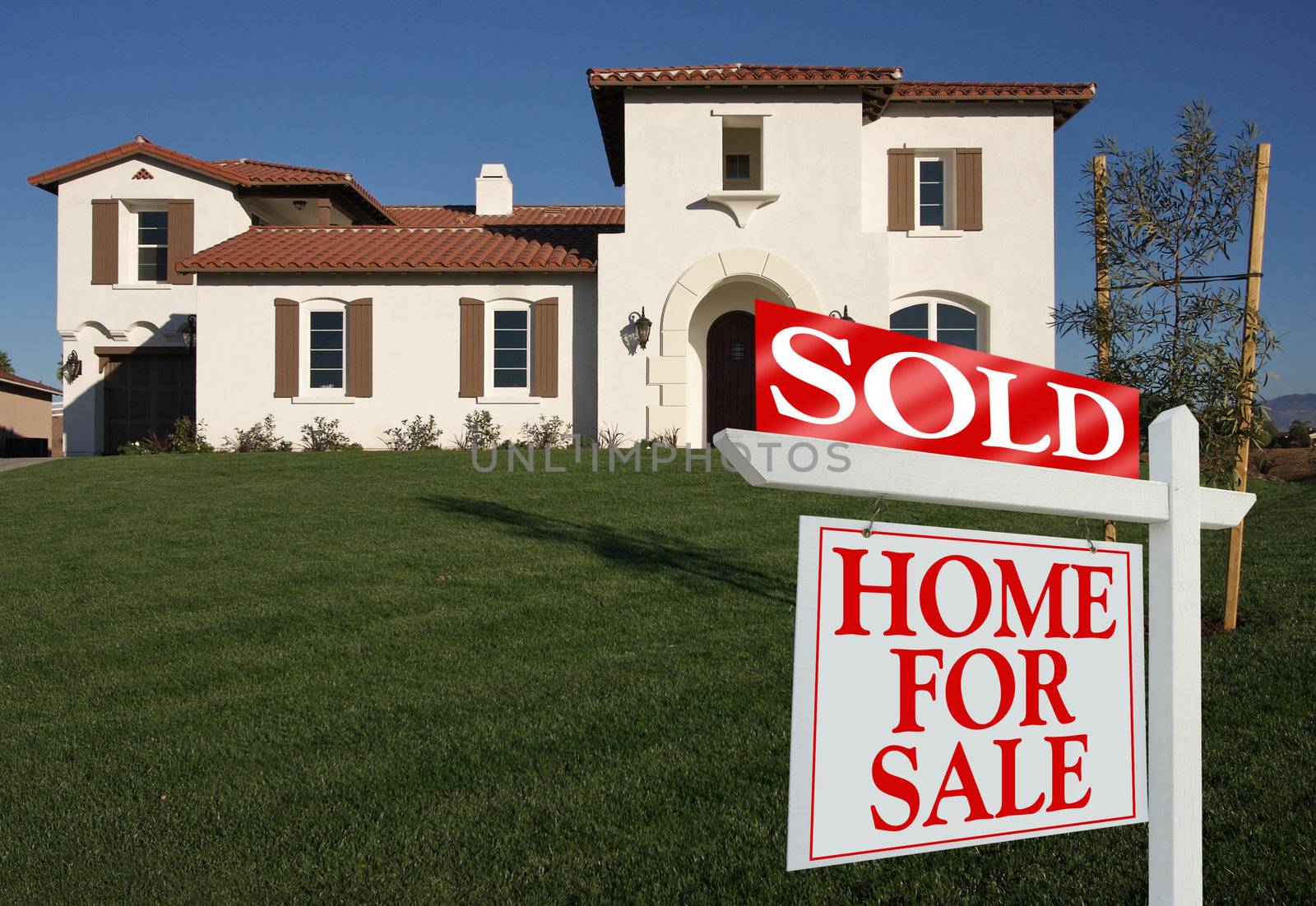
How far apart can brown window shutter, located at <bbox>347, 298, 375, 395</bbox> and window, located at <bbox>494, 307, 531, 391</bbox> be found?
2316 mm

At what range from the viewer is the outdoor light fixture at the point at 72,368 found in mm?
20656

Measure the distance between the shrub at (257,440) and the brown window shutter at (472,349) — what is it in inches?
140

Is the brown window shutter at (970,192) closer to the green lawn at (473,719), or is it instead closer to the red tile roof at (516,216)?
the red tile roof at (516,216)

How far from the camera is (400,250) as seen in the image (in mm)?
19781

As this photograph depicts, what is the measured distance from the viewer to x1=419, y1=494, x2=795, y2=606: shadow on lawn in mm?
8828

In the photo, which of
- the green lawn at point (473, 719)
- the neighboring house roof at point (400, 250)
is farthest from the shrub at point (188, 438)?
the green lawn at point (473, 719)

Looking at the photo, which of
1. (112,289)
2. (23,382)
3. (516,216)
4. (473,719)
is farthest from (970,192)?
(23,382)

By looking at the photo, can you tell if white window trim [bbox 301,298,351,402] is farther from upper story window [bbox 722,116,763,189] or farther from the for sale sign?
the for sale sign

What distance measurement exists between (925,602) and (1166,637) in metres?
0.77

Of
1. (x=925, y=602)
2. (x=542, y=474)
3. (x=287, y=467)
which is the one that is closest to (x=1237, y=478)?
(x=925, y=602)

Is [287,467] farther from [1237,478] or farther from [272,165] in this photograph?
[1237,478]

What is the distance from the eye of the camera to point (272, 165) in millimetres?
23766

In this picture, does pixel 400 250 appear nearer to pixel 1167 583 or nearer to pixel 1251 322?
pixel 1251 322

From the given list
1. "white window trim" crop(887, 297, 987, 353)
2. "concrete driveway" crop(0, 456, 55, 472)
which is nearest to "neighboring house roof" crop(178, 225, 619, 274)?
"concrete driveway" crop(0, 456, 55, 472)
